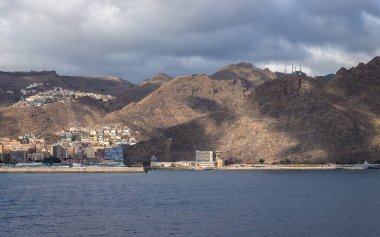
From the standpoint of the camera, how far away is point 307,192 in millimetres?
135875

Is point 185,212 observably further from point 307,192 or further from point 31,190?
point 31,190

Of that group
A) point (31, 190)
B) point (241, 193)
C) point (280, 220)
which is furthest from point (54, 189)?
point (280, 220)

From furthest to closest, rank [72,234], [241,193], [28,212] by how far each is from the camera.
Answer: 1. [241,193]
2. [28,212]
3. [72,234]

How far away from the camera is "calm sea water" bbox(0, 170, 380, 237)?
81.1 m

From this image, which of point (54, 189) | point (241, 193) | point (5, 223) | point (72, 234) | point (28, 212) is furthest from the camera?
point (54, 189)

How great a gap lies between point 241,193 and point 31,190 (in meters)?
37.4

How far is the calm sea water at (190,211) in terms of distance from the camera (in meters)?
81.1

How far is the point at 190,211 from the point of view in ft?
330

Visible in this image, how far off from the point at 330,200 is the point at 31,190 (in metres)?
54.4

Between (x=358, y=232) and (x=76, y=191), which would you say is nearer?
(x=358, y=232)

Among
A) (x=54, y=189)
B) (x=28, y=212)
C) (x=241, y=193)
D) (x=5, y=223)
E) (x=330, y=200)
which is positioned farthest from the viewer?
(x=54, y=189)

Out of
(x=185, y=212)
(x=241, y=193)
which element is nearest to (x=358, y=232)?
(x=185, y=212)

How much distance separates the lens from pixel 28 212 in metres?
98.5

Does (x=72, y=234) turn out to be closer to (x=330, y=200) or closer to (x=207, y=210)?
(x=207, y=210)
